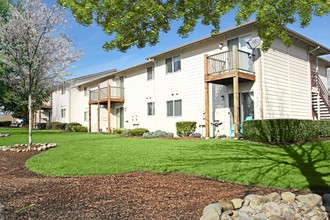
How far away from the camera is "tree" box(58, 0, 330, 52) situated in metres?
6.02

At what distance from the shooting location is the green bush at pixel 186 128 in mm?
17562

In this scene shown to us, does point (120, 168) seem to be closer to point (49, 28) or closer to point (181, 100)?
point (49, 28)

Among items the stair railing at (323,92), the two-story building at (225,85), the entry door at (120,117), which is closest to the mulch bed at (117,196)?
the two-story building at (225,85)

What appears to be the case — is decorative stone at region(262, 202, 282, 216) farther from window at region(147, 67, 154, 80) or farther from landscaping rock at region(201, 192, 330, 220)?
window at region(147, 67, 154, 80)

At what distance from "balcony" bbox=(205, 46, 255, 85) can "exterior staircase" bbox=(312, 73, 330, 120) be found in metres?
6.58

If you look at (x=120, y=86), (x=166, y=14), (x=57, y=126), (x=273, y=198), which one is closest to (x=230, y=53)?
(x=166, y=14)

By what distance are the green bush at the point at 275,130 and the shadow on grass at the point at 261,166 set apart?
200cm

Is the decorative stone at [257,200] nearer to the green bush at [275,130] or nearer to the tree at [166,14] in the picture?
the tree at [166,14]

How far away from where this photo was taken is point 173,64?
20281mm

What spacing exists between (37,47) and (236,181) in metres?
10.4

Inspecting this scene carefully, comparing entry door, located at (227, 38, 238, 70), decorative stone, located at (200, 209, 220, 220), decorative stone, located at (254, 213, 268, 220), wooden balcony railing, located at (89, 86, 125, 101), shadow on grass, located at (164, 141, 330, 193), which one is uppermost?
entry door, located at (227, 38, 238, 70)

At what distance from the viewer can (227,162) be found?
7895 mm

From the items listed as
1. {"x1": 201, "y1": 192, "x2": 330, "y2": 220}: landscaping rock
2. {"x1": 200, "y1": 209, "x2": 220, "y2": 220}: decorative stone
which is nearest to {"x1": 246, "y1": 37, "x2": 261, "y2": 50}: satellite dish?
{"x1": 201, "y1": 192, "x2": 330, "y2": 220}: landscaping rock

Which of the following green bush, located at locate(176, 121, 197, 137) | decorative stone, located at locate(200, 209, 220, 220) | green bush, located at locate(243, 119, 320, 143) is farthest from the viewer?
green bush, located at locate(176, 121, 197, 137)
